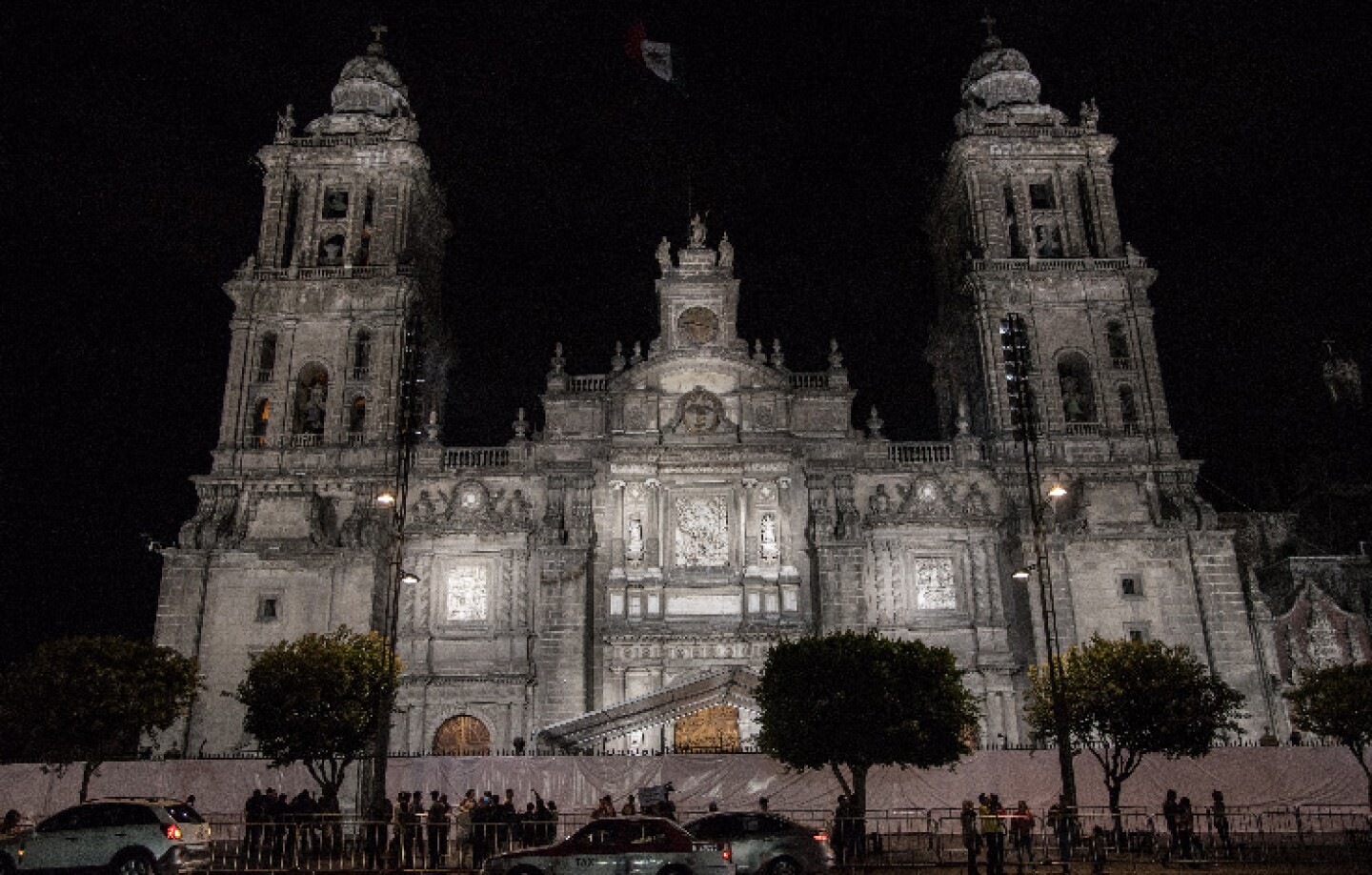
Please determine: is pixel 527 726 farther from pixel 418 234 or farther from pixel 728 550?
pixel 418 234

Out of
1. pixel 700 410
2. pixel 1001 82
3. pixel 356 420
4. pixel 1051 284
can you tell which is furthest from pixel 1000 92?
pixel 356 420

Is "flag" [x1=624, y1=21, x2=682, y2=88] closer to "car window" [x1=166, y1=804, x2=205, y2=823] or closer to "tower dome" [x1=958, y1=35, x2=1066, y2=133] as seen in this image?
"tower dome" [x1=958, y1=35, x2=1066, y2=133]

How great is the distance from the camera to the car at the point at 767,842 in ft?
66.4

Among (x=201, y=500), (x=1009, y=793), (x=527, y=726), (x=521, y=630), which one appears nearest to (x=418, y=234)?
(x=201, y=500)

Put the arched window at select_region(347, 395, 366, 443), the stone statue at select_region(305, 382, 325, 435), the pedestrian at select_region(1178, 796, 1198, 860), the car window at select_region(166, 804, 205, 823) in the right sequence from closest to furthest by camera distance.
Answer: the car window at select_region(166, 804, 205, 823) < the pedestrian at select_region(1178, 796, 1198, 860) < the arched window at select_region(347, 395, 366, 443) < the stone statue at select_region(305, 382, 325, 435)

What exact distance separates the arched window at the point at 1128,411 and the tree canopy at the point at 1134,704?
14093mm

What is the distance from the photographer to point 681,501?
45281 millimetres

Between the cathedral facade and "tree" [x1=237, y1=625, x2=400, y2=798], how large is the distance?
8.38 m

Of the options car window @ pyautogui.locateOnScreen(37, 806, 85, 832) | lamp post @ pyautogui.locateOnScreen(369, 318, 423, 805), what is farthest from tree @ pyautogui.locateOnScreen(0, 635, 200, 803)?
car window @ pyautogui.locateOnScreen(37, 806, 85, 832)

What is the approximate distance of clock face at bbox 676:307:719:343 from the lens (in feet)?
155

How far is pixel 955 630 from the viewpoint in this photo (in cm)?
4288

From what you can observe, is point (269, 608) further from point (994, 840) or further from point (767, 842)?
point (994, 840)

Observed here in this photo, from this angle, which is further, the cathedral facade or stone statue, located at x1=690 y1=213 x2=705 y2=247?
stone statue, located at x1=690 y1=213 x2=705 y2=247

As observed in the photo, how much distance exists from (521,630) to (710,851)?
81.9ft
